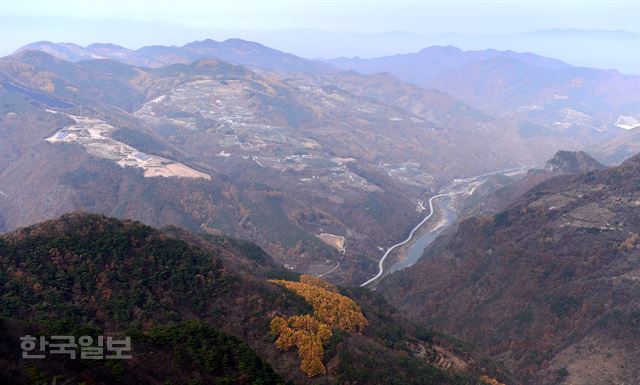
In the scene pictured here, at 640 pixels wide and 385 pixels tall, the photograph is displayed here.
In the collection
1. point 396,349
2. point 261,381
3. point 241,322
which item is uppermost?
point 261,381

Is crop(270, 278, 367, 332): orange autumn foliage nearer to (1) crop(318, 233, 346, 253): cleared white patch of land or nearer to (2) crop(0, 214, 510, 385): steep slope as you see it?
(2) crop(0, 214, 510, 385): steep slope

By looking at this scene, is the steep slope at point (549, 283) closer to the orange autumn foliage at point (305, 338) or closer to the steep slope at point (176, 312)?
the steep slope at point (176, 312)

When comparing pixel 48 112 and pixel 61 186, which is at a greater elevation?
pixel 48 112

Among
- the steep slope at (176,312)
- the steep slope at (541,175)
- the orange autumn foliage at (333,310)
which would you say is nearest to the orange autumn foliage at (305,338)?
the steep slope at (176,312)

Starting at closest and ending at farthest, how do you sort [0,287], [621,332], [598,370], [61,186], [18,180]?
1. [0,287]
2. [598,370]
3. [621,332]
4. [61,186]
5. [18,180]

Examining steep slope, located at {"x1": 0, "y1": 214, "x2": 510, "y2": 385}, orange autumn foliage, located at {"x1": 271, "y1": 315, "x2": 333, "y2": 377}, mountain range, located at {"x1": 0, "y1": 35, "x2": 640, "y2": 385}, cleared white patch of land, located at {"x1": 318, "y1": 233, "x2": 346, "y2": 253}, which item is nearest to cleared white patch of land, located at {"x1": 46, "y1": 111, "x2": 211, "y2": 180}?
mountain range, located at {"x1": 0, "y1": 35, "x2": 640, "y2": 385}

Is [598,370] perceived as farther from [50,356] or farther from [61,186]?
[61,186]

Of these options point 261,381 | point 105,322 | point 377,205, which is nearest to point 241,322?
point 105,322
